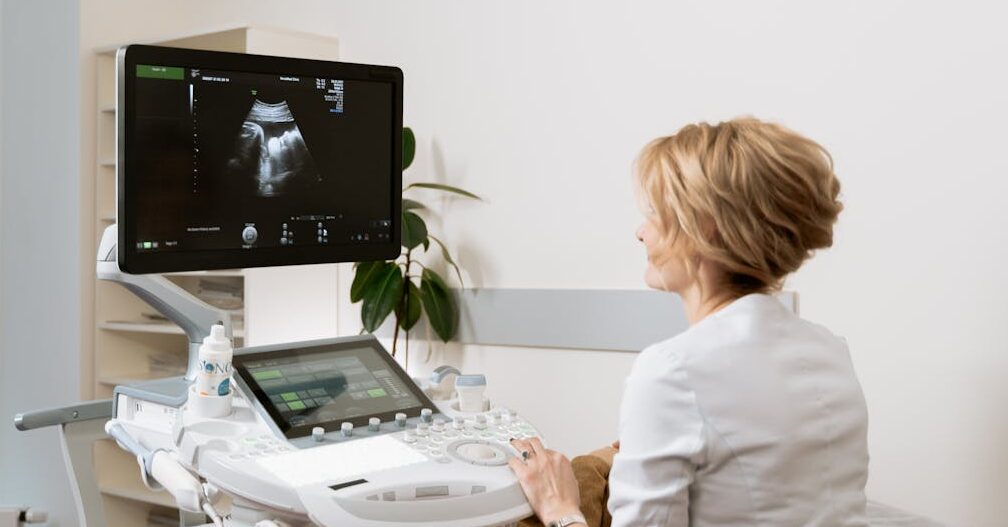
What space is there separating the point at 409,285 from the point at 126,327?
1.18 meters

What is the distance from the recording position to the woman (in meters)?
1.26

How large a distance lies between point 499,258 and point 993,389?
138 centimetres

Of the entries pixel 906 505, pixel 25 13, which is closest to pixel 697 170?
pixel 906 505

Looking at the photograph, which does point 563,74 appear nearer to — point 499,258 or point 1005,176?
point 499,258

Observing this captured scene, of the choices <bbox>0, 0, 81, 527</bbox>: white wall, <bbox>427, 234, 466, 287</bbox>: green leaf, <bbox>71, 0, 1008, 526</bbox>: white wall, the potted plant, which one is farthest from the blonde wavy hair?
<bbox>0, 0, 81, 527</bbox>: white wall

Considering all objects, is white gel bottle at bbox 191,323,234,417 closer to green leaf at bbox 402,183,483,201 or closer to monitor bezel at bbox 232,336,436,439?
monitor bezel at bbox 232,336,436,439

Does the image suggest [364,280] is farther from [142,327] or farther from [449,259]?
[142,327]

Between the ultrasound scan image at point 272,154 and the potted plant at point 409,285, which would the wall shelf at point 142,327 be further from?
the ultrasound scan image at point 272,154

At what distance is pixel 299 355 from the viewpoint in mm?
1868

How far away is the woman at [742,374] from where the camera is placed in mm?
1256

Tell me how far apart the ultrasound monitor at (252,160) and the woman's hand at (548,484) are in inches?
22.0

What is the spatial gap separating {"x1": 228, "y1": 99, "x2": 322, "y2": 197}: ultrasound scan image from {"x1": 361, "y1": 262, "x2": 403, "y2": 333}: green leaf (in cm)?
121

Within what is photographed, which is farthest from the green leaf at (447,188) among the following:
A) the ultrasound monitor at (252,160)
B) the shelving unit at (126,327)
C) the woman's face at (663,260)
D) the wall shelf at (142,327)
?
the woman's face at (663,260)

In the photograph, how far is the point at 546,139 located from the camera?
121 inches
